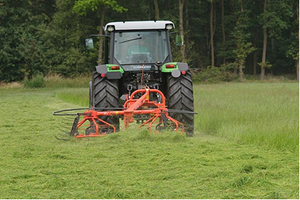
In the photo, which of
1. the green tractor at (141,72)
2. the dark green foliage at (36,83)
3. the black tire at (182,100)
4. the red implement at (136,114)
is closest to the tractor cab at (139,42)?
the green tractor at (141,72)

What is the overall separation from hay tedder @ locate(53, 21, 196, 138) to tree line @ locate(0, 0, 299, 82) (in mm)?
21650

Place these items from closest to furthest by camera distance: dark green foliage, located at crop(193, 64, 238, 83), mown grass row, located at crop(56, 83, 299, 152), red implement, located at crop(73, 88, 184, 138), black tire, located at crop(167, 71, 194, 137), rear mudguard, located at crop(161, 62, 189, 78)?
mown grass row, located at crop(56, 83, 299, 152), red implement, located at crop(73, 88, 184, 138), black tire, located at crop(167, 71, 194, 137), rear mudguard, located at crop(161, 62, 189, 78), dark green foliage, located at crop(193, 64, 238, 83)

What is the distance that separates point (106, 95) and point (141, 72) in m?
0.87

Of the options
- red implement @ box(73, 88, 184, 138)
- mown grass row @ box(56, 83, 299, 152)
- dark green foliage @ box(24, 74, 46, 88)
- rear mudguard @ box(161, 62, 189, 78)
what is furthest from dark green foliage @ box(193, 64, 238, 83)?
red implement @ box(73, 88, 184, 138)

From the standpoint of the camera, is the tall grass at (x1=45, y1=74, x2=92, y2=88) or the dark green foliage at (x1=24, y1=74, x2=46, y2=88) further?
the tall grass at (x1=45, y1=74, x2=92, y2=88)

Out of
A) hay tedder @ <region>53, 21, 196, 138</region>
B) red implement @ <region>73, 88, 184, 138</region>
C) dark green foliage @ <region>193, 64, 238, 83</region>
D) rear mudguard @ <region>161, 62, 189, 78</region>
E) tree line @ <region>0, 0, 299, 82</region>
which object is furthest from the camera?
dark green foliage @ <region>193, 64, 238, 83</region>

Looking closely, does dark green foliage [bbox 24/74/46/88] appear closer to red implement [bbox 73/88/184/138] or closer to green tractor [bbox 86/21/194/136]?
green tractor [bbox 86/21/194/136]

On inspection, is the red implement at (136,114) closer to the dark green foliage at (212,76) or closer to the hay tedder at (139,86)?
the hay tedder at (139,86)

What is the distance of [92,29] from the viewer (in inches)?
1404

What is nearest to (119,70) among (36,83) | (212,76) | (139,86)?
(139,86)

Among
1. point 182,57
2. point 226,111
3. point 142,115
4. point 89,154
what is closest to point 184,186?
point 89,154

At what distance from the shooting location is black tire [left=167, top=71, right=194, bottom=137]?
8633mm

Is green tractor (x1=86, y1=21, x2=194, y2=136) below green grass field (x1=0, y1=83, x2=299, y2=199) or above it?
above

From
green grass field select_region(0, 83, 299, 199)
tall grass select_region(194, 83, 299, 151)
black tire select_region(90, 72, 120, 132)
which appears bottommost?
green grass field select_region(0, 83, 299, 199)
